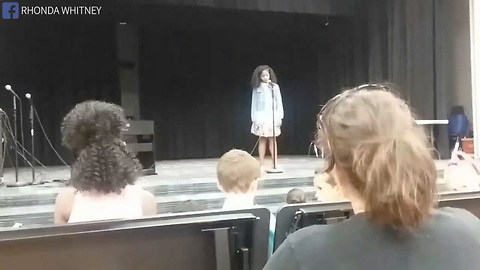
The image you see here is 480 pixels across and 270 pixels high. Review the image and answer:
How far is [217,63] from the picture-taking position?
8375 millimetres

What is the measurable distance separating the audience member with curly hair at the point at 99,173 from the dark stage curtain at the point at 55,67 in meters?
5.56

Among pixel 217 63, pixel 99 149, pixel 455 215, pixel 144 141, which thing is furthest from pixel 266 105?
pixel 455 215

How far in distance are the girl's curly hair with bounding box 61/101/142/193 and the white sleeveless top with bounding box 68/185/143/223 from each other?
20mm

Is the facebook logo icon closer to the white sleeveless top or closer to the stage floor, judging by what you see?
the stage floor

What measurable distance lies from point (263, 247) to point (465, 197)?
522 mm

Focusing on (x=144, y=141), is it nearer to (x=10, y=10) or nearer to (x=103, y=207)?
(x=10, y=10)

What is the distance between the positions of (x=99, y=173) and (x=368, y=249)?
0.97 metres

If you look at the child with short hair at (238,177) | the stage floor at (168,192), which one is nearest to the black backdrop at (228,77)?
the stage floor at (168,192)

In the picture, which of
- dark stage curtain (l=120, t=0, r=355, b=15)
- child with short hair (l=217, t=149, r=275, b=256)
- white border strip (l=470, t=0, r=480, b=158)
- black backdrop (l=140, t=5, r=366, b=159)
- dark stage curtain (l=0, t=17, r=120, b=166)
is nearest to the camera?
child with short hair (l=217, t=149, r=275, b=256)

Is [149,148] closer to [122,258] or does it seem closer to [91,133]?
[91,133]

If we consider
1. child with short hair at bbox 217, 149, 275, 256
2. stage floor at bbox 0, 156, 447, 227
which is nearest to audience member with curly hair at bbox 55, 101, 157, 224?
child with short hair at bbox 217, 149, 275, 256

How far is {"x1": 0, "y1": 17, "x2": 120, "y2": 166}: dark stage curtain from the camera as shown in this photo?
7012 mm

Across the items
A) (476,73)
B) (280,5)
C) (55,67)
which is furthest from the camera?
(55,67)

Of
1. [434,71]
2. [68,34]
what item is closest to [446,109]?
[434,71]
